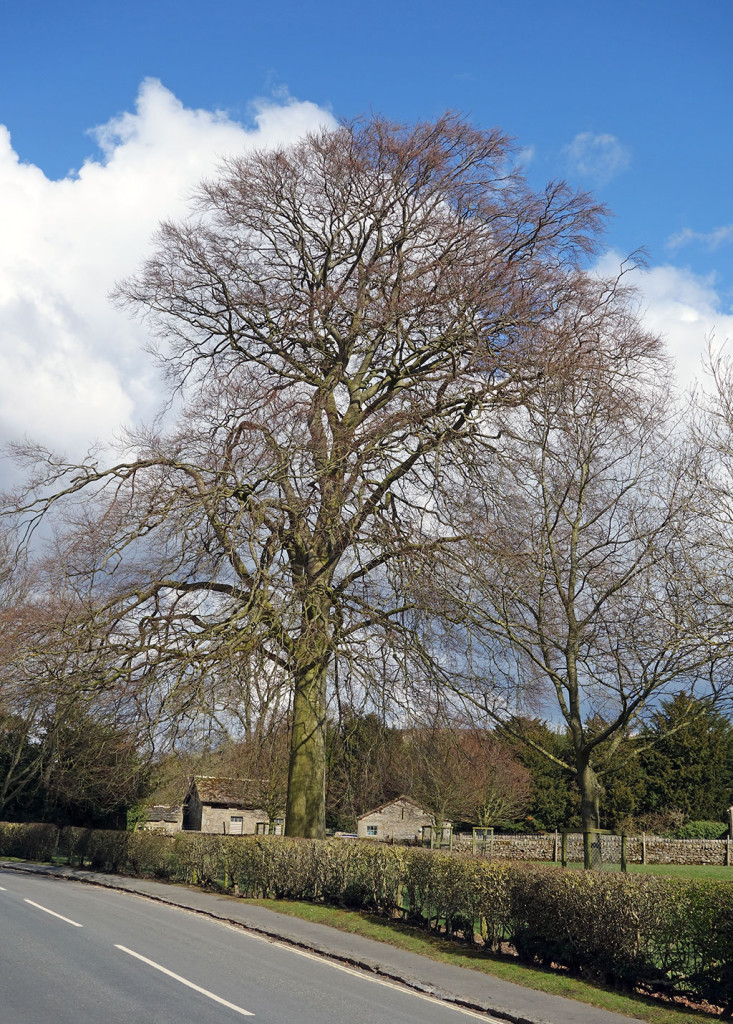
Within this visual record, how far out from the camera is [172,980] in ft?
32.6

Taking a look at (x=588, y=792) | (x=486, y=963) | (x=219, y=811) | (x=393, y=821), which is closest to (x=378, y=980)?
(x=486, y=963)

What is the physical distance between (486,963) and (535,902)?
1136mm

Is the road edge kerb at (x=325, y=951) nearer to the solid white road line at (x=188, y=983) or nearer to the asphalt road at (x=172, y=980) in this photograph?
the asphalt road at (x=172, y=980)

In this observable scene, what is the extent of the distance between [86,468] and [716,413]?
1200 cm

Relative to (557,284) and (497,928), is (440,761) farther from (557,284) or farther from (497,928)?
(557,284)

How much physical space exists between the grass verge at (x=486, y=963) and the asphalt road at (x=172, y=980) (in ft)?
5.08

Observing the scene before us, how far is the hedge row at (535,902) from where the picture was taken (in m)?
10.1

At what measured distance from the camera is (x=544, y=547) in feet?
60.1

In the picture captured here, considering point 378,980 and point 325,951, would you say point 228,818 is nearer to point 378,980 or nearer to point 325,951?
point 325,951

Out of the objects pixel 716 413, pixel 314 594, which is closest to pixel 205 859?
pixel 314 594

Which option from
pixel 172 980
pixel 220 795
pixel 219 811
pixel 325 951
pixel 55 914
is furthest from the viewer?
pixel 219 811

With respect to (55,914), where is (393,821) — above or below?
above

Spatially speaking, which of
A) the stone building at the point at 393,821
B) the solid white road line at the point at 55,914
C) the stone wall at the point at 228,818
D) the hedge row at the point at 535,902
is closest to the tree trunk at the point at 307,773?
the hedge row at the point at 535,902

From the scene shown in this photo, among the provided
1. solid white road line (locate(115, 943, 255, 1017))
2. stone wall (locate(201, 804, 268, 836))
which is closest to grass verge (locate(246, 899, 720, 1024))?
solid white road line (locate(115, 943, 255, 1017))
